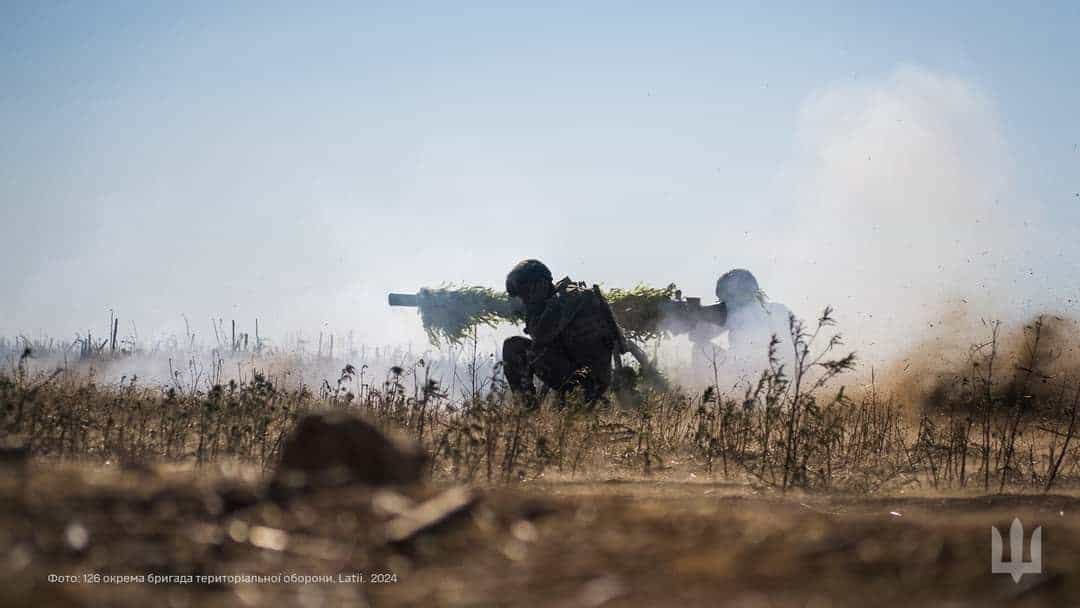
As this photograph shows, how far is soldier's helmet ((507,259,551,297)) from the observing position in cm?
1206

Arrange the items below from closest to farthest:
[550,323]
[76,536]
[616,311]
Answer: [76,536] < [550,323] < [616,311]

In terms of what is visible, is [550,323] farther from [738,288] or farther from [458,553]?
[458,553]

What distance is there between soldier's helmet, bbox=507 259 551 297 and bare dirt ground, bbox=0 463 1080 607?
9.16 meters

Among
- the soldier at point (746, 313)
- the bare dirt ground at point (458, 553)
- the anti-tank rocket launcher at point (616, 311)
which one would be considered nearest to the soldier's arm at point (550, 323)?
the anti-tank rocket launcher at point (616, 311)

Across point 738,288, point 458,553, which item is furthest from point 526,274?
point 458,553

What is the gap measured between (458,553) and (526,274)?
9.82m

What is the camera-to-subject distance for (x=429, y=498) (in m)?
2.80

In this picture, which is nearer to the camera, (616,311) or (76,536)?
(76,536)

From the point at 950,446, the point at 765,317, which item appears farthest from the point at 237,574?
the point at 765,317

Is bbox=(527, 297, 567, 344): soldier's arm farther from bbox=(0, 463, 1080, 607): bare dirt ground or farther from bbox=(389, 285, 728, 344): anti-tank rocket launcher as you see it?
bbox=(0, 463, 1080, 607): bare dirt ground

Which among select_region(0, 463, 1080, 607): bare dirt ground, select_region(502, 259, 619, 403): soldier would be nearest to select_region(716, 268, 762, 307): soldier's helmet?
select_region(502, 259, 619, 403): soldier

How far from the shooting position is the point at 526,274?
12.1m

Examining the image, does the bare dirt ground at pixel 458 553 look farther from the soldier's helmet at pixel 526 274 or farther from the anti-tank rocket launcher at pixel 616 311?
the anti-tank rocket launcher at pixel 616 311

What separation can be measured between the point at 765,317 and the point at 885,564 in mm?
17389
